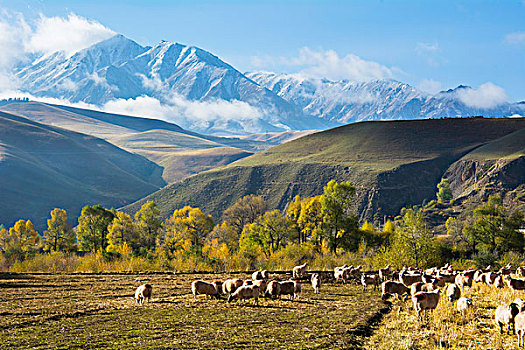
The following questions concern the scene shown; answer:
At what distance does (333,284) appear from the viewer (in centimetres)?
4009

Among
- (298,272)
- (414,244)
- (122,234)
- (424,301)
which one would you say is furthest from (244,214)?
(424,301)

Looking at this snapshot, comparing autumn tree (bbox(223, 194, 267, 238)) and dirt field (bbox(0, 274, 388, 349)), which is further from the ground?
autumn tree (bbox(223, 194, 267, 238))

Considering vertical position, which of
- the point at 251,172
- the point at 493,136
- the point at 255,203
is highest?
the point at 493,136

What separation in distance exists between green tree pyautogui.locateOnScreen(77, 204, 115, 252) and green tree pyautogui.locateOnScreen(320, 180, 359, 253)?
42.9 m

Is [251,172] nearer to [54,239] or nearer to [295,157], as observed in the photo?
[295,157]

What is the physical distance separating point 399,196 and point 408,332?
440ft

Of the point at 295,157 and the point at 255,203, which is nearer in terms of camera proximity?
the point at 255,203

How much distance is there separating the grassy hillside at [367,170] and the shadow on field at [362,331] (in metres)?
118

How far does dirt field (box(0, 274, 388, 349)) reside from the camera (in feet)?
56.9

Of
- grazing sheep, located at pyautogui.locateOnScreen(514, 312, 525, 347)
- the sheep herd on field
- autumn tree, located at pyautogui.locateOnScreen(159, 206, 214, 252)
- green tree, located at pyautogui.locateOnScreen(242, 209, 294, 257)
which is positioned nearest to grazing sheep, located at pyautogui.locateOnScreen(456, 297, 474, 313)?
the sheep herd on field

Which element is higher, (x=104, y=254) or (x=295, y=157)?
(x=295, y=157)

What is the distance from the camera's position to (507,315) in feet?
59.2

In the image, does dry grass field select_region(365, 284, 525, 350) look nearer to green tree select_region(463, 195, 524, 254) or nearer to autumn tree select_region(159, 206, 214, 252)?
green tree select_region(463, 195, 524, 254)

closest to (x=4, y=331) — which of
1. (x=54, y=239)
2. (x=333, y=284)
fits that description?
(x=333, y=284)
